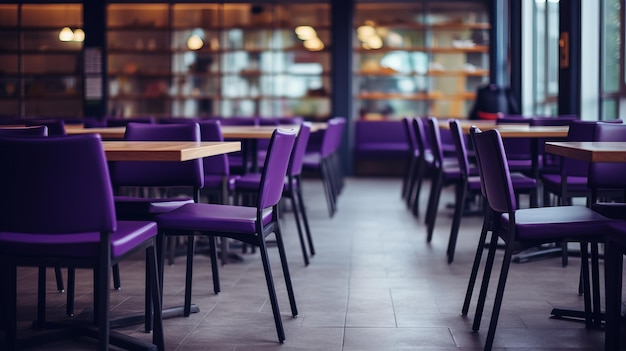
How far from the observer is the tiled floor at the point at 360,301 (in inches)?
132

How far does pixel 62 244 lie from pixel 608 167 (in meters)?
2.47

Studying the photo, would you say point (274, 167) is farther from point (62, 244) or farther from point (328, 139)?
point (328, 139)

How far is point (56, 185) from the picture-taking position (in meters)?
2.54

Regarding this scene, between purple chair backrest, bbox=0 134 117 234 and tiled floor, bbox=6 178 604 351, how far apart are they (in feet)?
2.80

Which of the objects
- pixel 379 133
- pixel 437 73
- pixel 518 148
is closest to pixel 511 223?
pixel 518 148

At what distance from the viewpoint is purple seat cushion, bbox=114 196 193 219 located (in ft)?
11.9

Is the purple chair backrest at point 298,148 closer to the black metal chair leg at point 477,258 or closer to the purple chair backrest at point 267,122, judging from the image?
the black metal chair leg at point 477,258

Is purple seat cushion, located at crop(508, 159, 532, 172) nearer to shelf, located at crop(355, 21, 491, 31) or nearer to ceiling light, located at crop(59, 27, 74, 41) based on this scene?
shelf, located at crop(355, 21, 491, 31)

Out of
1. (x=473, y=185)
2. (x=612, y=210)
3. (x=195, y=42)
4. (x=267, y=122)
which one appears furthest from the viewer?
(x=195, y=42)

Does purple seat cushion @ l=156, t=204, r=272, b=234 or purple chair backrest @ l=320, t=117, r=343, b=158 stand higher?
purple chair backrest @ l=320, t=117, r=343, b=158

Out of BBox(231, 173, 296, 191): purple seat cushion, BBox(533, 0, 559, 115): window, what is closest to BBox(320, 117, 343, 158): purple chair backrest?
BBox(231, 173, 296, 191): purple seat cushion

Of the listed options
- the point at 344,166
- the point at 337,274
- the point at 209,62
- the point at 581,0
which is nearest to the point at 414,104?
the point at 344,166

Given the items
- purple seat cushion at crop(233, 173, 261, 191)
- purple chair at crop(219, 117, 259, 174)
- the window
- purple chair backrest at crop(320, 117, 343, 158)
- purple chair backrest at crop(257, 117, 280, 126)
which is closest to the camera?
purple seat cushion at crop(233, 173, 261, 191)

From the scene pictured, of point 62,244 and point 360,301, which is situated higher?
point 62,244
